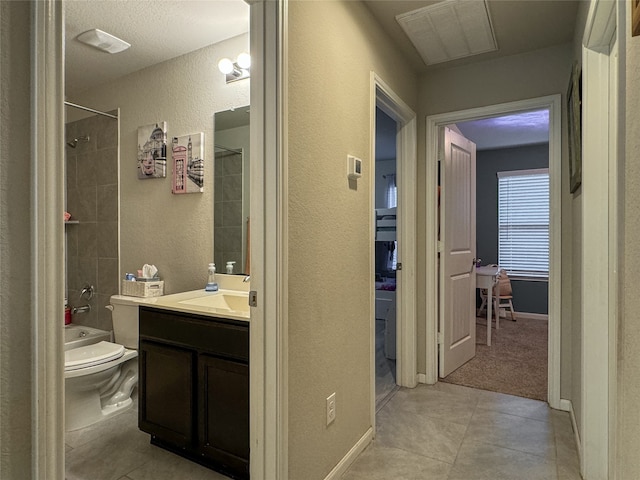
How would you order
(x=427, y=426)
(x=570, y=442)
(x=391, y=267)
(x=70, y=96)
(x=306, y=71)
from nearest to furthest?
(x=306, y=71)
(x=570, y=442)
(x=427, y=426)
(x=70, y=96)
(x=391, y=267)

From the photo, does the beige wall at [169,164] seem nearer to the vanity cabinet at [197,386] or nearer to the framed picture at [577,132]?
the vanity cabinet at [197,386]

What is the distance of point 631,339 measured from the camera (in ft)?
2.81

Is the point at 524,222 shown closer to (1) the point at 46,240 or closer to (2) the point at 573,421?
(2) the point at 573,421

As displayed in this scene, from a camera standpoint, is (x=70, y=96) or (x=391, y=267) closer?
(x=70, y=96)

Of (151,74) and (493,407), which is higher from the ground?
(151,74)

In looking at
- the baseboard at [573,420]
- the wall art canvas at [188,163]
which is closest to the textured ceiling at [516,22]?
the wall art canvas at [188,163]

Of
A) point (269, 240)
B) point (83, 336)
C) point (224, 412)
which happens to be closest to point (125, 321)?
point (83, 336)

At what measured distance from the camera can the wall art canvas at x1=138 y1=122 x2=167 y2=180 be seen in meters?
2.83

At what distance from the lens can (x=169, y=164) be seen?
2.81m

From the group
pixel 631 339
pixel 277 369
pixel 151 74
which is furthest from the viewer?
pixel 151 74

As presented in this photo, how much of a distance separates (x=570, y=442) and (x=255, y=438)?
1.90m

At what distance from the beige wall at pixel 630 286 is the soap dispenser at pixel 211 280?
213cm

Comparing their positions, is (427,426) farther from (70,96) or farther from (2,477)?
(70,96)

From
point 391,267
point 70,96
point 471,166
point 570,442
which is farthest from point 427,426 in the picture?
point 70,96
